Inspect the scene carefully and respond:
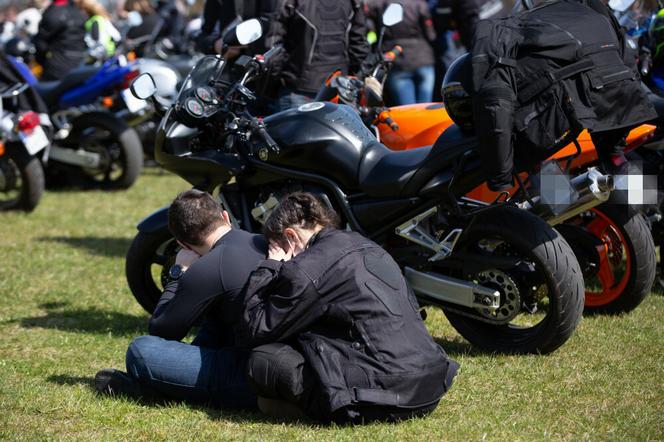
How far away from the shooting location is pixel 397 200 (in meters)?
4.69

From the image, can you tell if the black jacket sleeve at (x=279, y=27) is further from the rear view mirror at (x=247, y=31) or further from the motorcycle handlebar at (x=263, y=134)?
the motorcycle handlebar at (x=263, y=134)

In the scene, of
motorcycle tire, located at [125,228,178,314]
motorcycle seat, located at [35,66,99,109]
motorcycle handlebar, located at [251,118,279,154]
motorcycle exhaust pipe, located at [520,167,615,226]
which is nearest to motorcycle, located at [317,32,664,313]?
motorcycle exhaust pipe, located at [520,167,615,226]

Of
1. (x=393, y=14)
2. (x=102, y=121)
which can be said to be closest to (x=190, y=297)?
(x=393, y=14)

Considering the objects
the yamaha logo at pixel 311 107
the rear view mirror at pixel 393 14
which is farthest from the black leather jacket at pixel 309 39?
the yamaha logo at pixel 311 107

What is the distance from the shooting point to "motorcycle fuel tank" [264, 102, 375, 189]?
4.81 m

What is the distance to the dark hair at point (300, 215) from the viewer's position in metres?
3.94

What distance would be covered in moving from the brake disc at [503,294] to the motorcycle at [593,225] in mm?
391

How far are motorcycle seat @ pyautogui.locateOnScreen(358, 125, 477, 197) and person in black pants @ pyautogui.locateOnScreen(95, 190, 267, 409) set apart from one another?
754 mm

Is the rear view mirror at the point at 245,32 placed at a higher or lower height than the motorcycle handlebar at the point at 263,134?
higher

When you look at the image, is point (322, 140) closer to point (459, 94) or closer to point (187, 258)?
point (459, 94)

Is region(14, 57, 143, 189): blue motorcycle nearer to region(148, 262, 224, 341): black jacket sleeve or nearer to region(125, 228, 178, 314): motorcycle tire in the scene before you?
region(125, 228, 178, 314): motorcycle tire

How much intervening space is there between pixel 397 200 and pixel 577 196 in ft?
2.64

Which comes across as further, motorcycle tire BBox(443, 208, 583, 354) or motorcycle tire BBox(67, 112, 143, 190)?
motorcycle tire BBox(67, 112, 143, 190)

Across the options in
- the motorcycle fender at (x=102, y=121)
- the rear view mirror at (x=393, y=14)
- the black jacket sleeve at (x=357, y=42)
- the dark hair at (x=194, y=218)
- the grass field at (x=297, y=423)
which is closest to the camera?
the grass field at (x=297, y=423)
